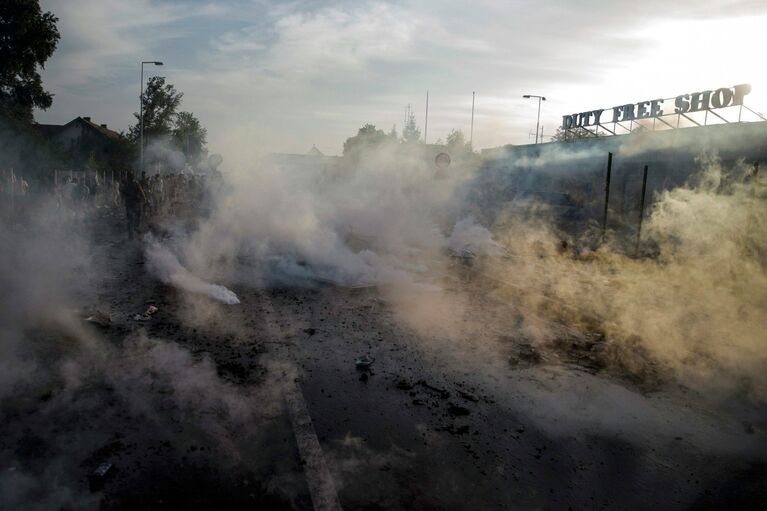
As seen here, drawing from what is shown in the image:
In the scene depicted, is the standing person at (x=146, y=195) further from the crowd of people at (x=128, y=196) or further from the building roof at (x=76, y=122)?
the building roof at (x=76, y=122)

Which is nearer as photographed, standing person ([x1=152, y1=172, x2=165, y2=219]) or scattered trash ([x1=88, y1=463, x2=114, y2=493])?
scattered trash ([x1=88, y1=463, x2=114, y2=493])

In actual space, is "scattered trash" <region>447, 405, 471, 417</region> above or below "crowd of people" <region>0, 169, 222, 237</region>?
below

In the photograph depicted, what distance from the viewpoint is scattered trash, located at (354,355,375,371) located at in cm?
463

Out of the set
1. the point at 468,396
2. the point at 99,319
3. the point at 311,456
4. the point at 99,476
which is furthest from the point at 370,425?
the point at 99,319

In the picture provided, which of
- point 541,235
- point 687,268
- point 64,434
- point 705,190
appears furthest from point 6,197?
point 705,190

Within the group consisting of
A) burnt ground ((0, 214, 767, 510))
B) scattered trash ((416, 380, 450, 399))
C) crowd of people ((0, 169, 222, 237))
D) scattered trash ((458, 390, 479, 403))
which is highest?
crowd of people ((0, 169, 222, 237))

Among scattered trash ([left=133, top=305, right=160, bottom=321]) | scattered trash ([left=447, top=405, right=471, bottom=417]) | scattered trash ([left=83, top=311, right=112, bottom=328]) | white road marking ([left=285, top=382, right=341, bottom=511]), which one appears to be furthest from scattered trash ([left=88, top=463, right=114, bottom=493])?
scattered trash ([left=133, top=305, right=160, bottom=321])

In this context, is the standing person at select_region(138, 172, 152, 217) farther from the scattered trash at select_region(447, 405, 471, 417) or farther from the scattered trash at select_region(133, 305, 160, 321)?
the scattered trash at select_region(447, 405, 471, 417)

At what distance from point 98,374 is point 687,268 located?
10703 mm

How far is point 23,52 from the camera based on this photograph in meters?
23.8

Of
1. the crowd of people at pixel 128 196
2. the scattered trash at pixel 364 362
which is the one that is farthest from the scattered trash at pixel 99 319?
the crowd of people at pixel 128 196

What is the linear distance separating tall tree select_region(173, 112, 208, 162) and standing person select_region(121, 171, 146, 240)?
96.0 ft

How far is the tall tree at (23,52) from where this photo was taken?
23.0 m

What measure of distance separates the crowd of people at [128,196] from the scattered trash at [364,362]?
10843 mm
